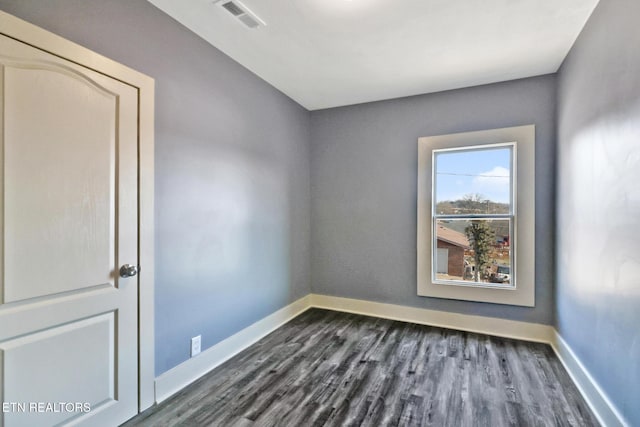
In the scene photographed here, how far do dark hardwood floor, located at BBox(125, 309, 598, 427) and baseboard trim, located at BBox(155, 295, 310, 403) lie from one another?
0.06 m

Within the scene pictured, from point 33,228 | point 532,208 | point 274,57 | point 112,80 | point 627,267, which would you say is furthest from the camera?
point 532,208

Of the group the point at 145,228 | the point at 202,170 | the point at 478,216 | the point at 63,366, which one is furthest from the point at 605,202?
the point at 63,366

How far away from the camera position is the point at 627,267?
1562mm

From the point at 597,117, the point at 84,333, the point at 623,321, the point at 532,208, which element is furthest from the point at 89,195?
the point at 532,208

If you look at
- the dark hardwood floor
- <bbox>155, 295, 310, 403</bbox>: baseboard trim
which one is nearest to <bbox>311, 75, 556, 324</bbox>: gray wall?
the dark hardwood floor

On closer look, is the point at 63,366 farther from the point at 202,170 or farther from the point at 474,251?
the point at 474,251

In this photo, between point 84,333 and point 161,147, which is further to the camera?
point 161,147

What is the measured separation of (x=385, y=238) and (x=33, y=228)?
3.14m

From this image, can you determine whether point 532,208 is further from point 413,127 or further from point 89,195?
point 89,195

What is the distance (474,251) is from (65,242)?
356cm

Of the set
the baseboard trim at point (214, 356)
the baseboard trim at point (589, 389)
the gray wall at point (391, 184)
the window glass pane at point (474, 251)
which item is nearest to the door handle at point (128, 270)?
the baseboard trim at point (214, 356)

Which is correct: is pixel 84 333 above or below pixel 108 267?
below

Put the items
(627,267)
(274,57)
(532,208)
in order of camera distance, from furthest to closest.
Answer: (532,208) < (274,57) < (627,267)

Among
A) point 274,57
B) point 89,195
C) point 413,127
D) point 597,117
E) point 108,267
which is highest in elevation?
point 274,57
